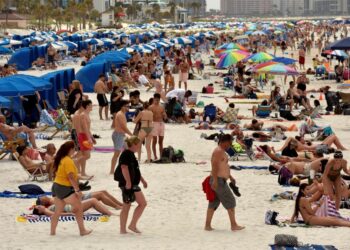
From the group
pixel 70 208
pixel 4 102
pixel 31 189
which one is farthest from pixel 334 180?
pixel 4 102

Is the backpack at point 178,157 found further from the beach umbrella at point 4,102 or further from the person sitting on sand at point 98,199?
the person sitting on sand at point 98,199

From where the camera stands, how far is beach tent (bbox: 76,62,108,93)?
87.1ft

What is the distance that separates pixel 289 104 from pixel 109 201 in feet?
39.9

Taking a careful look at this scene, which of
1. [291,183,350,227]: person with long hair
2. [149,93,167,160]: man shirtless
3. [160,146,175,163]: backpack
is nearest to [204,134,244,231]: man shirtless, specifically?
[291,183,350,227]: person with long hair

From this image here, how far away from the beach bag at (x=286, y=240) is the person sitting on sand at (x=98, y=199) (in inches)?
92.0

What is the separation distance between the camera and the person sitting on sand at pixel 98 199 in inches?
396

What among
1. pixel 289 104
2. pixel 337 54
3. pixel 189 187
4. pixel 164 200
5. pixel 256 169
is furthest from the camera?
pixel 337 54

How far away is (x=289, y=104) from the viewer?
2180cm

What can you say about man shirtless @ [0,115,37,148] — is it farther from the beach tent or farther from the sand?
the beach tent

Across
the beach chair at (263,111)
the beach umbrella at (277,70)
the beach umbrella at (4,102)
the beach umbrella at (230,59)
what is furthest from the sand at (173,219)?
the beach umbrella at (230,59)

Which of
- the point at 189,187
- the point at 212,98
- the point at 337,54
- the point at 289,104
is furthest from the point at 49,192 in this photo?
the point at 337,54

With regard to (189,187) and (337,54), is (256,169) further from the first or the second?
(337,54)

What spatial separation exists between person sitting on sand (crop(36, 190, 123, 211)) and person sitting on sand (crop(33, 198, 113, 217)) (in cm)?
4

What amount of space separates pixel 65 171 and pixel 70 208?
58.4 inches
